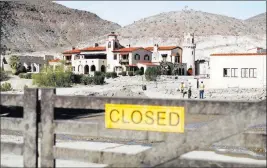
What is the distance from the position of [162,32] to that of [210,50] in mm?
45134

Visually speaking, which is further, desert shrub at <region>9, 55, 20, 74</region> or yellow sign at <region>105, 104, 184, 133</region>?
desert shrub at <region>9, 55, 20, 74</region>

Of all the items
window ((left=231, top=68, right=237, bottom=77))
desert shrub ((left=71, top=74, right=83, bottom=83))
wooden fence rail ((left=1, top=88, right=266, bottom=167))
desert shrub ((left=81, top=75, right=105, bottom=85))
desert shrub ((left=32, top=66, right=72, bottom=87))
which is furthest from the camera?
desert shrub ((left=71, top=74, right=83, bottom=83))

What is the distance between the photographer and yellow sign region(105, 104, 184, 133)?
395 centimetres

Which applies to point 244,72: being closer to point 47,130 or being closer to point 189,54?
point 189,54

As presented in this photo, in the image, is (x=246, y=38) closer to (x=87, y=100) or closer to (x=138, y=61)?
(x=138, y=61)

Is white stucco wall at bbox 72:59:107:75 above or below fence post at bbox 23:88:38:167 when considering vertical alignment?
above

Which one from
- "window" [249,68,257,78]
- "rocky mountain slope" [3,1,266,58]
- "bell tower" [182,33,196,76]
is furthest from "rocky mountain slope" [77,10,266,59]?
"window" [249,68,257,78]

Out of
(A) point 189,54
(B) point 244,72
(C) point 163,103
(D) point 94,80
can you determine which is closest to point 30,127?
(C) point 163,103

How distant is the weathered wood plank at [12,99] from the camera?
4.52 meters

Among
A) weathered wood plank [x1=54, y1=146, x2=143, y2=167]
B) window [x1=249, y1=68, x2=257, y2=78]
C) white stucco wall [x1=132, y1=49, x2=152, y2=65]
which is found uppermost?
white stucco wall [x1=132, y1=49, x2=152, y2=65]

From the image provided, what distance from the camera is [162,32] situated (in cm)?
15288

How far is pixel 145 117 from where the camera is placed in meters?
4.04

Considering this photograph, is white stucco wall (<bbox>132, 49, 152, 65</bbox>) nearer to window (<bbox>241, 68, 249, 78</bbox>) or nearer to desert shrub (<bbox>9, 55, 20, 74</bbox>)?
desert shrub (<bbox>9, 55, 20, 74</bbox>)

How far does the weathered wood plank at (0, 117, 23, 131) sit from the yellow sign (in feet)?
3.43
